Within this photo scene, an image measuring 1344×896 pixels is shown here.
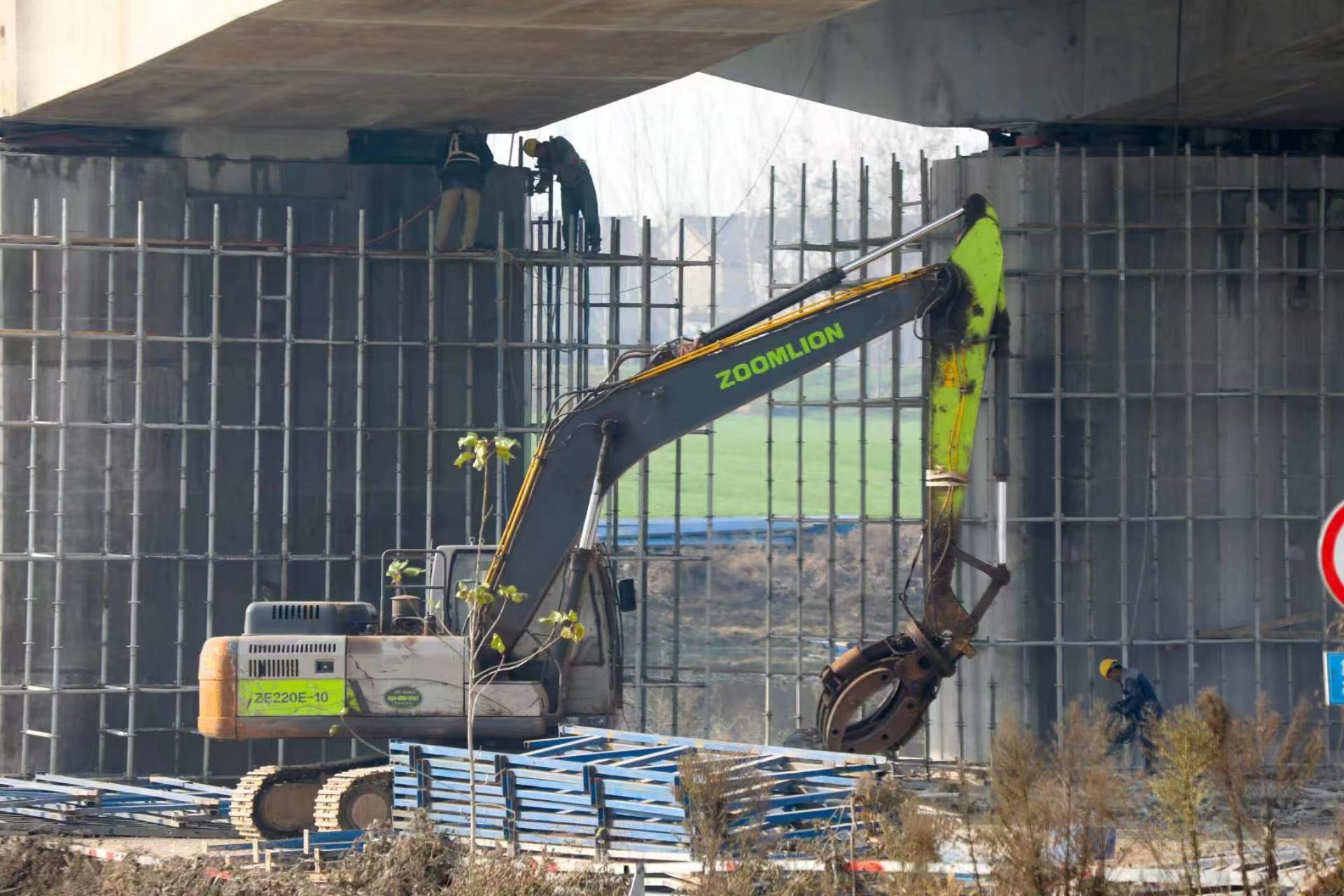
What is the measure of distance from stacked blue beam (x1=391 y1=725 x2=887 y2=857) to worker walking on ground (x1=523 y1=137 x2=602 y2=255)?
6.83 m

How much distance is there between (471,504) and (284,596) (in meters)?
2.10

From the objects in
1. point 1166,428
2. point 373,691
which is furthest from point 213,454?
point 1166,428

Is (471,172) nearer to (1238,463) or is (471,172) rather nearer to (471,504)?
(471,504)

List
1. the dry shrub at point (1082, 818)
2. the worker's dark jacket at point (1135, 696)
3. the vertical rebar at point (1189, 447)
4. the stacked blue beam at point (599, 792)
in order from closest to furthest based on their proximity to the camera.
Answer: the dry shrub at point (1082, 818)
the stacked blue beam at point (599, 792)
the worker's dark jacket at point (1135, 696)
the vertical rebar at point (1189, 447)

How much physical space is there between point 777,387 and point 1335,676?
7.37 meters

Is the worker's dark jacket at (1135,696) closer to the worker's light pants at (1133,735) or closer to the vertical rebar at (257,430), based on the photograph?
the worker's light pants at (1133,735)

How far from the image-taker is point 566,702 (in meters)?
16.9

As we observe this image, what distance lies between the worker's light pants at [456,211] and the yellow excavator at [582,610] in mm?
3828

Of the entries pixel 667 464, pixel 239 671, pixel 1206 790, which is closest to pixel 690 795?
pixel 1206 790

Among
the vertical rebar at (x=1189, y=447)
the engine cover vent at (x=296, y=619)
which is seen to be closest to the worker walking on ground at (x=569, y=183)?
the engine cover vent at (x=296, y=619)

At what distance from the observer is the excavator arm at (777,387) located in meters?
16.7

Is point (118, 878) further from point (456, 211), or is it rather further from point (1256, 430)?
point (1256, 430)

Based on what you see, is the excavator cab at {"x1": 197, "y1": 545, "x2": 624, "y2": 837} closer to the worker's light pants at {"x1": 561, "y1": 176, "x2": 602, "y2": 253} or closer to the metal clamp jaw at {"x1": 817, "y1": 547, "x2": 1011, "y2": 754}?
the metal clamp jaw at {"x1": 817, "y1": 547, "x2": 1011, "y2": 754}

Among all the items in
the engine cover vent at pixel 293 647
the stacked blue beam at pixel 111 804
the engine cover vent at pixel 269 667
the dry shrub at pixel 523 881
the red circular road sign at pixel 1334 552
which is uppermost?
the red circular road sign at pixel 1334 552
